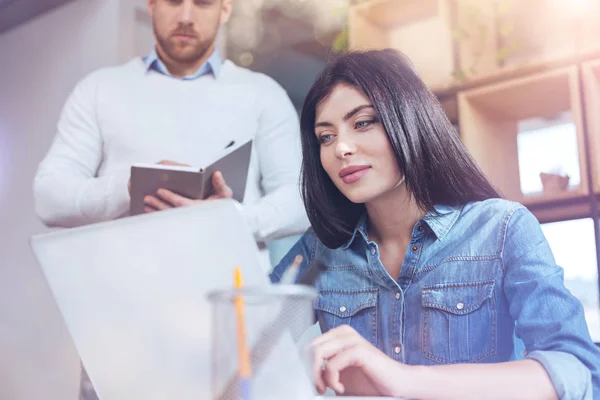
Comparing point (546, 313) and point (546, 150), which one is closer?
point (546, 313)

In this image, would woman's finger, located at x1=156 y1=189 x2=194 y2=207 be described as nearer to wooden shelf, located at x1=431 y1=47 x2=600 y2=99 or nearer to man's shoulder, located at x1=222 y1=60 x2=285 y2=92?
man's shoulder, located at x1=222 y1=60 x2=285 y2=92

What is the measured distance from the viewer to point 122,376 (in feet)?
2.50

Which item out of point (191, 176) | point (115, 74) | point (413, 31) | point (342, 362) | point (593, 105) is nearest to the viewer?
point (342, 362)

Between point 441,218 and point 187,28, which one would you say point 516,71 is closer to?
point 441,218

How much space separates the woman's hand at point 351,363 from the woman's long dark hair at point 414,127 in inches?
19.0

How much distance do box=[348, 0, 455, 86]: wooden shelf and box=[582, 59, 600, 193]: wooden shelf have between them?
39 centimetres

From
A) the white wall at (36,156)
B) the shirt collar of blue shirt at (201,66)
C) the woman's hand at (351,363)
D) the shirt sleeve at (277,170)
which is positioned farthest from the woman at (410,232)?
the white wall at (36,156)

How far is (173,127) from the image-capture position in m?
2.00

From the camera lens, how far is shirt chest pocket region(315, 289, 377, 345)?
1292 mm

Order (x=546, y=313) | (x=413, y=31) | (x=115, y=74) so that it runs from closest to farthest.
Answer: (x=546, y=313)
(x=413, y=31)
(x=115, y=74)

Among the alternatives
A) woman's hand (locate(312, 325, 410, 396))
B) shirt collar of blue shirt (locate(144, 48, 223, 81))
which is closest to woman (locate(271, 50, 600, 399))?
woman's hand (locate(312, 325, 410, 396))

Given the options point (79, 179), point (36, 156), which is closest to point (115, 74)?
point (79, 179)

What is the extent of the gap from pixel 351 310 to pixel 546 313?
1.35 feet

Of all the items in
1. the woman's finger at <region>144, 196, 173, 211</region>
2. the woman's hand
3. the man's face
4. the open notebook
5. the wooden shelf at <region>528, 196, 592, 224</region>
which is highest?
the man's face
